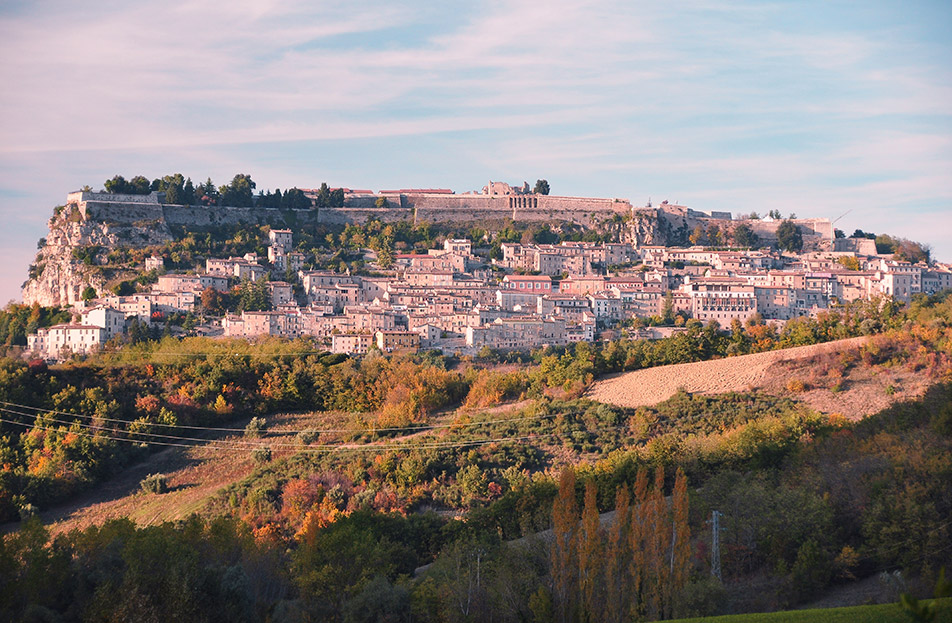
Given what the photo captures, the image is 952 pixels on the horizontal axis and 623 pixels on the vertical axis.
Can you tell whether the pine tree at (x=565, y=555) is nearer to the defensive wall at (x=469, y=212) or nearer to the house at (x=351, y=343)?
the house at (x=351, y=343)

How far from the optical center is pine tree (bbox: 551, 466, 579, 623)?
53.3 ft

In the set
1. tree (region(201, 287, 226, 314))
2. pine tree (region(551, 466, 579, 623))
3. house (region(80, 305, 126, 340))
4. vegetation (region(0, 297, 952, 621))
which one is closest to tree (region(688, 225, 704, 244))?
vegetation (region(0, 297, 952, 621))

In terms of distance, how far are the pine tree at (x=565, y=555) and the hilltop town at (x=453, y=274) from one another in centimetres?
2636

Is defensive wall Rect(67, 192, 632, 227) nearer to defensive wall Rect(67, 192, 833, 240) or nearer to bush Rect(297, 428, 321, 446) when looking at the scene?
defensive wall Rect(67, 192, 833, 240)

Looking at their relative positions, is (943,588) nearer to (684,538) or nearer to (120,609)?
(684,538)

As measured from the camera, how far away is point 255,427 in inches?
1275

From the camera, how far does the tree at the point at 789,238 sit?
211ft

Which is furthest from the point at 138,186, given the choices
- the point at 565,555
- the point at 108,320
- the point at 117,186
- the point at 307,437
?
the point at 565,555

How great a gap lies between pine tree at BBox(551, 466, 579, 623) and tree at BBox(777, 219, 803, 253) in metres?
50.3

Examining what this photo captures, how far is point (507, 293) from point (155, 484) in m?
26.5

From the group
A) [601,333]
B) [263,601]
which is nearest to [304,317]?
[601,333]

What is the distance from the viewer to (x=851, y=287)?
2104 inches

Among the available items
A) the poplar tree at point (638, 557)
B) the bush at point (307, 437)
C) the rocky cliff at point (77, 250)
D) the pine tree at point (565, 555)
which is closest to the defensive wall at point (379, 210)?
the rocky cliff at point (77, 250)

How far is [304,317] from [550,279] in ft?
46.2
